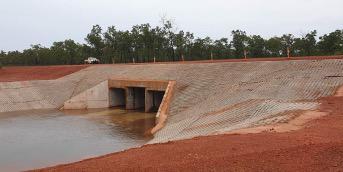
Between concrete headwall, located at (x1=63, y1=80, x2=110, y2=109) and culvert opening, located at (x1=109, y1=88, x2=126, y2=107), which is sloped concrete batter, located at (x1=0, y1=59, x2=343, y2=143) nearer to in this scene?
concrete headwall, located at (x1=63, y1=80, x2=110, y2=109)

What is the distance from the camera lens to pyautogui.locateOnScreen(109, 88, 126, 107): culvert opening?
137ft

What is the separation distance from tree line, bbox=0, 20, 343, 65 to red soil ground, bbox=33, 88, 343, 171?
114ft

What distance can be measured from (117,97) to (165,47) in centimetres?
2470

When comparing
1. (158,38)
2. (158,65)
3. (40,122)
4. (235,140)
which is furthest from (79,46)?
(235,140)

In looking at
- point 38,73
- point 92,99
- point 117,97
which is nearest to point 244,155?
point 92,99

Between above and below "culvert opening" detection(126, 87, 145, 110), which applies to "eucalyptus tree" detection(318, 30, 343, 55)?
above

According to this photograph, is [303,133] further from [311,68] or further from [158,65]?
[158,65]

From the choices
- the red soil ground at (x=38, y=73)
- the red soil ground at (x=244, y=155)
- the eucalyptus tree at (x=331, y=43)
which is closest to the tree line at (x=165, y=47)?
the eucalyptus tree at (x=331, y=43)

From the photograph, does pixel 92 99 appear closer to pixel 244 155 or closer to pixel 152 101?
pixel 152 101

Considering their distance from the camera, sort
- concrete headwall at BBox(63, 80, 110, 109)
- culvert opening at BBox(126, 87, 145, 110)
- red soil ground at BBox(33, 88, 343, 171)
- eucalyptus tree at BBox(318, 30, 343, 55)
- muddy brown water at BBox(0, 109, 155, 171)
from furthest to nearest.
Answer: eucalyptus tree at BBox(318, 30, 343, 55) → concrete headwall at BBox(63, 80, 110, 109) → culvert opening at BBox(126, 87, 145, 110) → muddy brown water at BBox(0, 109, 155, 171) → red soil ground at BBox(33, 88, 343, 171)

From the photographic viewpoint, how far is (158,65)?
135ft

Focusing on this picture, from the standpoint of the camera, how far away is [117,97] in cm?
4256

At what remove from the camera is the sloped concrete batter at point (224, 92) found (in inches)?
811

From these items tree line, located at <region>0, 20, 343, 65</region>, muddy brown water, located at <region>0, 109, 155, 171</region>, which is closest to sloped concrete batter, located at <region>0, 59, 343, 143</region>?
muddy brown water, located at <region>0, 109, 155, 171</region>
